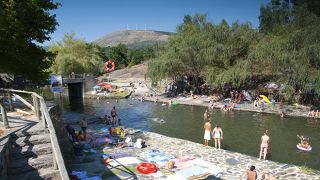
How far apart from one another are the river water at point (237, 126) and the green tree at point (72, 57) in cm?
2358

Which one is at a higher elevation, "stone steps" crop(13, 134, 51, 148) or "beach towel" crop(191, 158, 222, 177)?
"stone steps" crop(13, 134, 51, 148)

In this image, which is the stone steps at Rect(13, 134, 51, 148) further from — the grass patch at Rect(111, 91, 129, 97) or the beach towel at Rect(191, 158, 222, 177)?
the grass patch at Rect(111, 91, 129, 97)

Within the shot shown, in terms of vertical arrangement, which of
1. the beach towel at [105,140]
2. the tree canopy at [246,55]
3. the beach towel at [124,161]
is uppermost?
the tree canopy at [246,55]

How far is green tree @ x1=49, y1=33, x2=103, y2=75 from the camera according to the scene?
65.9m

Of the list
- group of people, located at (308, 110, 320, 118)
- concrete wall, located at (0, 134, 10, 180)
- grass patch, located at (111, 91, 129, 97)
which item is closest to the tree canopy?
group of people, located at (308, 110, 320, 118)

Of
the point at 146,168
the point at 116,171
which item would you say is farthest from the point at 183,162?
the point at 116,171

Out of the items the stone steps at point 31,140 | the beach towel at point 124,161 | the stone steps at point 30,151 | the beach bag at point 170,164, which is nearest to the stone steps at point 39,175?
the stone steps at point 30,151

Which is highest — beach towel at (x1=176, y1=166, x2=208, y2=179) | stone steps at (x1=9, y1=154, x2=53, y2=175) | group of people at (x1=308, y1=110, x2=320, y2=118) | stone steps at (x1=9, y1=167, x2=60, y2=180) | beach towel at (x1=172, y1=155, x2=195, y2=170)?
stone steps at (x1=9, y1=154, x2=53, y2=175)

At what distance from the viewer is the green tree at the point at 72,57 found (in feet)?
216

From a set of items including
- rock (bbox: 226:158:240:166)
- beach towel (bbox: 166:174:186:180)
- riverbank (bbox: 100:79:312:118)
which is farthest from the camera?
riverbank (bbox: 100:79:312:118)

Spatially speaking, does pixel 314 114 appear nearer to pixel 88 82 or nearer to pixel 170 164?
pixel 170 164

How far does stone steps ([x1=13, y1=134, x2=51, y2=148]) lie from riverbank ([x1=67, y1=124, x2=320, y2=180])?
4715mm

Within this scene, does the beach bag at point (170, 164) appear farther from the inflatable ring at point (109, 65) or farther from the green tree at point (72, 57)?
the inflatable ring at point (109, 65)

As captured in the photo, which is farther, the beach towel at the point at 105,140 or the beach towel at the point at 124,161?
the beach towel at the point at 105,140
